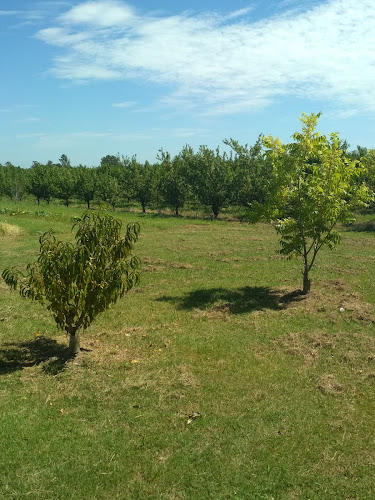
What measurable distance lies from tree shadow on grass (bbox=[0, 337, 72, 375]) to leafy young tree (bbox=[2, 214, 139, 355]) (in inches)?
28.1

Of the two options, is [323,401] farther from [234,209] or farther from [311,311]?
[234,209]

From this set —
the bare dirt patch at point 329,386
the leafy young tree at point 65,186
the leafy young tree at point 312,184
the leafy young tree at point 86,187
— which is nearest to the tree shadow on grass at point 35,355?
the bare dirt patch at point 329,386

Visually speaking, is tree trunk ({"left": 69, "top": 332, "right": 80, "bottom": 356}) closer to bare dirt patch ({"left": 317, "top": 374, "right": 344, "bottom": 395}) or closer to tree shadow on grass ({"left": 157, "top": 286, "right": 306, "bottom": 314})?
tree shadow on grass ({"left": 157, "top": 286, "right": 306, "bottom": 314})

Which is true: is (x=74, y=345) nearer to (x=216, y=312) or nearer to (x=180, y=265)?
(x=216, y=312)

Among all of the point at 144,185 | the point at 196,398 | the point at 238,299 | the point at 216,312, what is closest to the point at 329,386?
the point at 196,398

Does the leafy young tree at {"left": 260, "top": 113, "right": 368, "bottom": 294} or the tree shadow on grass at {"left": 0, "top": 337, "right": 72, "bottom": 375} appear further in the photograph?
the leafy young tree at {"left": 260, "top": 113, "right": 368, "bottom": 294}

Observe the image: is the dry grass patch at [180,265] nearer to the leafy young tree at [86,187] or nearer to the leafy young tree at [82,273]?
the leafy young tree at [82,273]

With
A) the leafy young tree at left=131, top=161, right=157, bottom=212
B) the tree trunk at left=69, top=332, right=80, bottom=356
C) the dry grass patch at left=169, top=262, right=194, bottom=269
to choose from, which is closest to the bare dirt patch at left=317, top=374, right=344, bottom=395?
the tree trunk at left=69, top=332, right=80, bottom=356

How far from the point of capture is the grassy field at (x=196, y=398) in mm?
5426

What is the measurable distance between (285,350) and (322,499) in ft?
14.8

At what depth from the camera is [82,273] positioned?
26.7 feet

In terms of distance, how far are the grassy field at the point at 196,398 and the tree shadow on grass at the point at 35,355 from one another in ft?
0.15

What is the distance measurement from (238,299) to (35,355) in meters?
6.94

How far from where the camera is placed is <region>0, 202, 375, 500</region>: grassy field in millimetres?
5426
